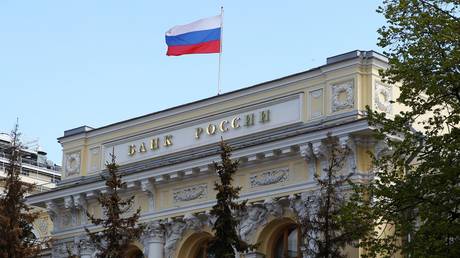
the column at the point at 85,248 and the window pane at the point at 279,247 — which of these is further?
the column at the point at 85,248

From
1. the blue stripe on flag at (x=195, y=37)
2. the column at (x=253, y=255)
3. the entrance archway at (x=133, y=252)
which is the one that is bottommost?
the column at (x=253, y=255)

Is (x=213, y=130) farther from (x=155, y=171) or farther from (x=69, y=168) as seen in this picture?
(x=69, y=168)

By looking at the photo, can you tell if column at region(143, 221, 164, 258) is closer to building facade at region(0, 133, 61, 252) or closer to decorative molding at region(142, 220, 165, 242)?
decorative molding at region(142, 220, 165, 242)

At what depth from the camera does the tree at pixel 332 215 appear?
23.2m

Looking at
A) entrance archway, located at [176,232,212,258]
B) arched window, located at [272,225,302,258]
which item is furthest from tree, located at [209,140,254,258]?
entrance archway, located at [176,232,212,258]

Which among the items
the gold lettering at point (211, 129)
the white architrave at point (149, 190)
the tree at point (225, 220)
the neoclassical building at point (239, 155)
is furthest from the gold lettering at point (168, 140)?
the tree at point (225, 220)

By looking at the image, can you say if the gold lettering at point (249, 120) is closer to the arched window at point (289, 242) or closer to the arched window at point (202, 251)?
the arched window at point (289, 242)

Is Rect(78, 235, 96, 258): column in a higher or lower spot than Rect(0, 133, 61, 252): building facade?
lower

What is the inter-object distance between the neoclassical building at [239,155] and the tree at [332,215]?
0.39 meters

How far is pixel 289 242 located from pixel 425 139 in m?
11.8

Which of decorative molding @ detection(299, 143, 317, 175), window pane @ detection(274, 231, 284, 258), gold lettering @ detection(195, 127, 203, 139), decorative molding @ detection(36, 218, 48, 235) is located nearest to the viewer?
decorative molding @ detection(299, 143, 317, 175)

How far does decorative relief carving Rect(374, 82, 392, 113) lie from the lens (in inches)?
1259

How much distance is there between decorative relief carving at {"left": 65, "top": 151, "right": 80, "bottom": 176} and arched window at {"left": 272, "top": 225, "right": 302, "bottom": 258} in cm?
976

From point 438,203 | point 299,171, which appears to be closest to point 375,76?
point 299,171
